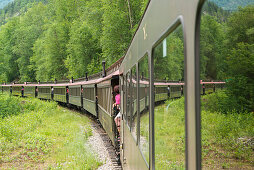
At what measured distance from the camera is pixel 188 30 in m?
1.38

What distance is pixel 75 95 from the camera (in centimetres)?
2673

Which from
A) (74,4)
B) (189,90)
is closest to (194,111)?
(189,90)

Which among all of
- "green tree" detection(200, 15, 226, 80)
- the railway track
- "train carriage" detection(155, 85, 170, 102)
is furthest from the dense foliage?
"green tree" detection(200, 15, 226, 80)

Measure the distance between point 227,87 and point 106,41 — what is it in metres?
28.0

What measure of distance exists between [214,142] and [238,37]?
0.40 m

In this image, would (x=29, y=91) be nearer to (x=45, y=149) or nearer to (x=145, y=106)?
(x=45, y=149)

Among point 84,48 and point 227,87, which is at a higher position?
point 84,48

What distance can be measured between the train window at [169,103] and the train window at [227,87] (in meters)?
0.31

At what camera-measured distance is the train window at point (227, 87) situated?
987 mm

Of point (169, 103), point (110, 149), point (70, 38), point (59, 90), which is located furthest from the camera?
point (70, 38)

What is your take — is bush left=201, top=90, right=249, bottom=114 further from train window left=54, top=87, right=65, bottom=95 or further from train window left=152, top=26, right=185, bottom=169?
train window left=54, top=87, right=65, bottom=95

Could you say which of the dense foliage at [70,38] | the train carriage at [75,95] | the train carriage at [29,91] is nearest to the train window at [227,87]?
the train carriage at [75,95]

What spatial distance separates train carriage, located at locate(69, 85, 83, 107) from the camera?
25.1 metres

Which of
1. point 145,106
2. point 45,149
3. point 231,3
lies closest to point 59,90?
point 45,149
